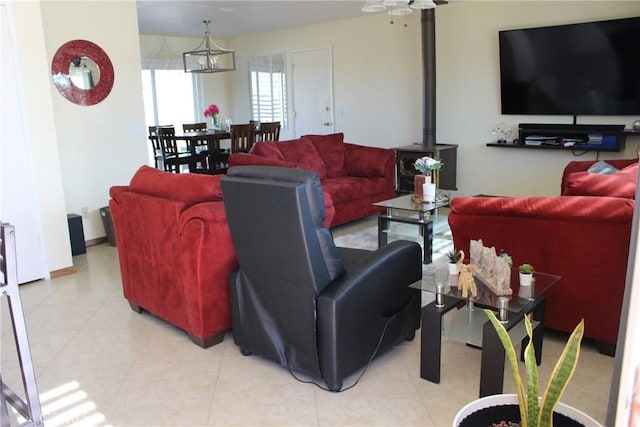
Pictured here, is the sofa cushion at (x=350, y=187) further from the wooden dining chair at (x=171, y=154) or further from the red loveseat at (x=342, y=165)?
the wooden dining chair at (x=171, y=154)

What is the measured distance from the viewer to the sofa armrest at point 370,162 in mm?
5695

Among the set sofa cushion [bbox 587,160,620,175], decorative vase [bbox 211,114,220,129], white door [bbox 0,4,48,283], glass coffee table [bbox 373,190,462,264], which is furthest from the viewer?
decorative vase [bbox 211,114,220,129]

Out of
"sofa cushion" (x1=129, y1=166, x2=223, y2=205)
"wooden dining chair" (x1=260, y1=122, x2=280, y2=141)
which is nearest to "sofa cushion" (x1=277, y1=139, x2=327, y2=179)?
"wooden dining chair" (x1=260, y1=122, x2=280, y2=141)

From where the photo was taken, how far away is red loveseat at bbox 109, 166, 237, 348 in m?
2.75

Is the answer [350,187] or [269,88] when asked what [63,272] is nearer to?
[350,187]

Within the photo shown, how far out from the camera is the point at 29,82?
3943 mm

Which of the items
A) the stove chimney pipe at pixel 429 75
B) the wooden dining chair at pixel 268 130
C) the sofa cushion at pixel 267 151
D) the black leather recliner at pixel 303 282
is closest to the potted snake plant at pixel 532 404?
the black leather recliner at pixel 303 282

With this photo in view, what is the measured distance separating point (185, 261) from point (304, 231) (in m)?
0.94

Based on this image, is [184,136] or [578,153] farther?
[184,136]

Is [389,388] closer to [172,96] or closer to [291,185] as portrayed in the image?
[291,185]

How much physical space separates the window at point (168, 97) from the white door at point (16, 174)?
5277 mm

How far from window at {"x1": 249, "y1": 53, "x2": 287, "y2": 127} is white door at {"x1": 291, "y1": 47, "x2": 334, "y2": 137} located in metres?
0.38

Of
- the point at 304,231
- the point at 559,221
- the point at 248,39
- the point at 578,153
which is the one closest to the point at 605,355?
the point at 559,221

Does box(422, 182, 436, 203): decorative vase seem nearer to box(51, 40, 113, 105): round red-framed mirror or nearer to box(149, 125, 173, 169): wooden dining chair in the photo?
box(51, 40, 113, 105): round red-framed mirror
